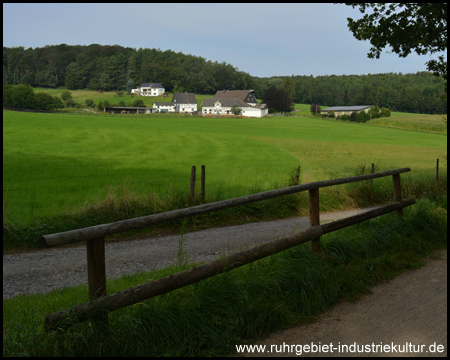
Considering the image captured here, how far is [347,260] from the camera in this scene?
607 centimetres

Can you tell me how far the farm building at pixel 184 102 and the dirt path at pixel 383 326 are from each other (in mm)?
148091

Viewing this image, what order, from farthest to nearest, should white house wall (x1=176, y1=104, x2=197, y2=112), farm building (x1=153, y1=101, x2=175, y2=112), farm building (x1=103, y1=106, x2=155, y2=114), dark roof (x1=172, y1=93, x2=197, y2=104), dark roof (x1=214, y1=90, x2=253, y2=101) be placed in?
dark roof (x1=172, y1=93, x2=197, y2=104)
white house wall (x1=176, y1=104, x2=197, y2=112)
dark roof (x1=214, y1=90, x2=253, y2=101)
farm building (x1=153, y1=101, x2=175, y2=112)
farm building (x1=103, y1=106, x2=155, y2=114)

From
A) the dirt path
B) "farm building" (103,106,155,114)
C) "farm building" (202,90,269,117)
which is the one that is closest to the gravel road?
the dirt path

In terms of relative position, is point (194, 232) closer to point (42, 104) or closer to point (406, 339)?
point (406, 339)

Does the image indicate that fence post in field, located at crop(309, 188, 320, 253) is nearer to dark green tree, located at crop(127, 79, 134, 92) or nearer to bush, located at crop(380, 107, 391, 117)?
bush, located at crop(380, 107, 391, 117)

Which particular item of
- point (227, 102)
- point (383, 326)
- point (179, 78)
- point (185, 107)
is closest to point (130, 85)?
point (179, 78)

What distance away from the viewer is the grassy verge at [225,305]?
11.7 feet

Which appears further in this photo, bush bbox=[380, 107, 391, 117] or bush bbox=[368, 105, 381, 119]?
bush bbox=[380, 107, 391, 117]

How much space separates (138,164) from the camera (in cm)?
2930

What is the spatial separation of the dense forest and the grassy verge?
88640 millimetres

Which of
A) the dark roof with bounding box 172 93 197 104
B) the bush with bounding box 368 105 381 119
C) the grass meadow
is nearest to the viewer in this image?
the grass meadow

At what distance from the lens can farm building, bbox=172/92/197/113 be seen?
496 ft

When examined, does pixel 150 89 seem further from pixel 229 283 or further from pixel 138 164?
→ pixel 229 283

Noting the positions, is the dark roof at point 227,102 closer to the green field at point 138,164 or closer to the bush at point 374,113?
the bush at point 374,113
